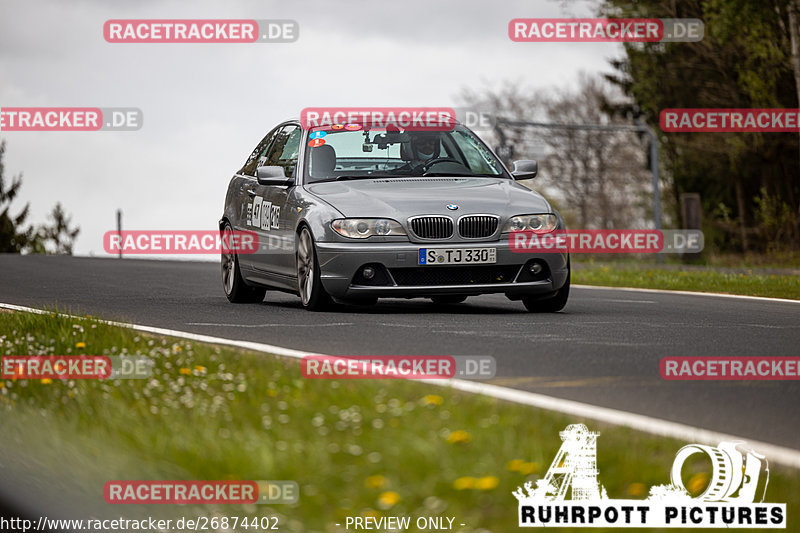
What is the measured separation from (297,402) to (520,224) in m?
6.15

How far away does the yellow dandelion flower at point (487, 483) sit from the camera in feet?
14.9

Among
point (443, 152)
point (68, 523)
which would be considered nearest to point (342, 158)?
point (443, 152)

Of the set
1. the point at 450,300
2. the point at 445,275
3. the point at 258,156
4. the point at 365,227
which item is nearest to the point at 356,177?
the point at 365,227

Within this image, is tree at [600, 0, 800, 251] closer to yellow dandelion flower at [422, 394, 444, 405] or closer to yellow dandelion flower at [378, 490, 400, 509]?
yellow dandelion flower at [422, 394, 444, 405]

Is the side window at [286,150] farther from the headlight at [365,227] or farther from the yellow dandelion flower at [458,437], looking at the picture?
the yellow dandelion flower at [458,437]

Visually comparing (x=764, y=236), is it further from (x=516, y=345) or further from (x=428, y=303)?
(x=516, y=345)

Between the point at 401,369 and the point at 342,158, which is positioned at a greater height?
Result: the point at 342,158

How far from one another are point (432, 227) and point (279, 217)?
182cm

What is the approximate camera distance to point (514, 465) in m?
4.82

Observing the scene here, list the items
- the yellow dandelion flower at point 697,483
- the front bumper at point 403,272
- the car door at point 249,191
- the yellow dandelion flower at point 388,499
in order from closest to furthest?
the yellow dandelion flower at point 388,499, the yellow dandelion flower at point 697,483, the front bumper at point 403,272, the car door at point 249,191

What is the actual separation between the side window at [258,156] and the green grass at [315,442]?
286 inches

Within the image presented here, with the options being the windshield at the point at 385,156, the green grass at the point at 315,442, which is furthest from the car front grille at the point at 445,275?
the green grass at the point at 315,442

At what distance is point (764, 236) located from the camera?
39.8m

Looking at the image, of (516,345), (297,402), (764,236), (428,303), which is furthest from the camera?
(764,236)
